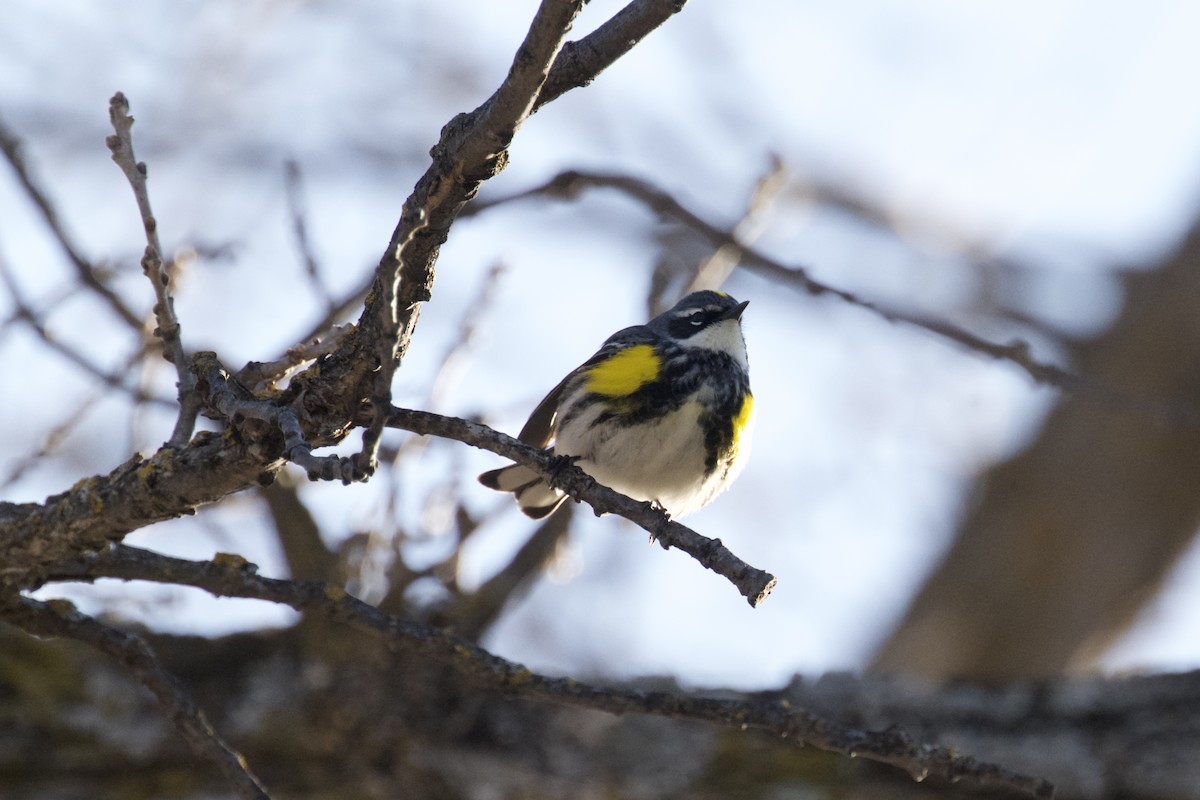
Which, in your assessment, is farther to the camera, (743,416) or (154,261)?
(743,416)

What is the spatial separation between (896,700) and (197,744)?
2.30 m

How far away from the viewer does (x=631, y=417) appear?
171 inches

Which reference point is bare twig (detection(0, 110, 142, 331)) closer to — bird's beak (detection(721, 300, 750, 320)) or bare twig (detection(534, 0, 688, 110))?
bare twig (detection(534, 0, 688, 110))

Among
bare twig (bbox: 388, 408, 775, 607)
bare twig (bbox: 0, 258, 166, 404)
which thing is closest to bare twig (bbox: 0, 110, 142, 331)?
bare twig (bbox: 0, 258, 166, 404)

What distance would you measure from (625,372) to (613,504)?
2.26 metres

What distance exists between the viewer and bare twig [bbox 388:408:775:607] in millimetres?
2033

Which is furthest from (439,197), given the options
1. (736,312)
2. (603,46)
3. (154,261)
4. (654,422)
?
(736,312)

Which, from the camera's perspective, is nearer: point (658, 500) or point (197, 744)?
point (197, 744)

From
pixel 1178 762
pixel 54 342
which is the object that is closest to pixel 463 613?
pixel 54 342

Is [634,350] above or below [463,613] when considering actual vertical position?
above

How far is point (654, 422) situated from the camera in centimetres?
433

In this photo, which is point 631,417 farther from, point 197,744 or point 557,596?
point 557,596

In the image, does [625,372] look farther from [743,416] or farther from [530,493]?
[530,493]

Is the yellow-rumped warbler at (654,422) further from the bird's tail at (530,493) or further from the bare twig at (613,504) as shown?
the bare twig at (613,504)
